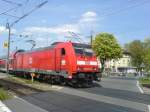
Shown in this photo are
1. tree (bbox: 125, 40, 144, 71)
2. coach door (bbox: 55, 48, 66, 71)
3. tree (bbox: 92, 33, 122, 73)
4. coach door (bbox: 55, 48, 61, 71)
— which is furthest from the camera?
tree (bbox: 125, 40, 144, 71)

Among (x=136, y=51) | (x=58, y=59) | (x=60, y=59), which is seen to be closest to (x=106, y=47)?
(x=136, y=51)

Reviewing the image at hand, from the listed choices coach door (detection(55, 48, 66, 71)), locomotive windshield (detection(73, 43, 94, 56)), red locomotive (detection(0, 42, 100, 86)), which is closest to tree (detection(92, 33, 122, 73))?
red locomotive (detection(0, 42, 100, 86))

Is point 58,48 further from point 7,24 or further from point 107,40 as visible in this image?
point 107,40

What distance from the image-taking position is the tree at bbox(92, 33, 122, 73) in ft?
283

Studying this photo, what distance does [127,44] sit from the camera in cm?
13825

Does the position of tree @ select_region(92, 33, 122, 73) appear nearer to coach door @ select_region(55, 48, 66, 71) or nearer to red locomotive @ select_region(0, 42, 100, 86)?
red locomotive @ select_region(0, 42, 100, 86)

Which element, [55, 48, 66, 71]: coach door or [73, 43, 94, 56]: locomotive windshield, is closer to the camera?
[73, 43, 94, 56]: locomotive windshield

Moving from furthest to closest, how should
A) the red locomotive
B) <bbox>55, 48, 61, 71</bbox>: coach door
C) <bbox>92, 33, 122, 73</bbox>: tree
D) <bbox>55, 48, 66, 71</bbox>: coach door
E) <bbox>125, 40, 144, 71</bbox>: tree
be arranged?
<bbox>125, 40, 144, 71</bbox>: tree, <bbox>92, 33, 122, 73</bbox>: tree, <bbox>55, 48, 61, 71</bbox>: coach door, <bbox>55, 48, 66, 71</bbox>: coach door, the red locomotive

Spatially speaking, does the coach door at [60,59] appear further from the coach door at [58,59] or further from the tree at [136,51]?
the tree at [136,51]

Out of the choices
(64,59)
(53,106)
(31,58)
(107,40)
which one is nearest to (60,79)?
(64,59)

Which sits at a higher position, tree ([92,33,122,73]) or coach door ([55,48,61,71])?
tree ([92,33,122,73])

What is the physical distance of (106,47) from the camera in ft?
286

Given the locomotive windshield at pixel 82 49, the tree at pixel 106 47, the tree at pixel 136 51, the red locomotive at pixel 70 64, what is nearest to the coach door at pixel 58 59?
the red locomotive at pixel 70 64

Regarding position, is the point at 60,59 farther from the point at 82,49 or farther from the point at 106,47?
the point at 106,47
